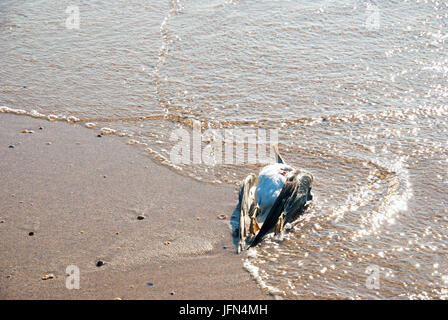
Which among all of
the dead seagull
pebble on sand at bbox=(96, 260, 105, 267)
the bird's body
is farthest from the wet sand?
the bird's body

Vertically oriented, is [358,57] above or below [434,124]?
above

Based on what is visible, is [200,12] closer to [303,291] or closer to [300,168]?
[300,168]

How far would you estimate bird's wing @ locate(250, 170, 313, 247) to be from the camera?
11.6 ft

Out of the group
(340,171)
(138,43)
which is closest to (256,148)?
(340,171)

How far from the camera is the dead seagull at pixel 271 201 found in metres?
3.57

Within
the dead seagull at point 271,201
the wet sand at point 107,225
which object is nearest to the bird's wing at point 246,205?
the dead seagull at point 271,201

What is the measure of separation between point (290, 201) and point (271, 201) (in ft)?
0.49

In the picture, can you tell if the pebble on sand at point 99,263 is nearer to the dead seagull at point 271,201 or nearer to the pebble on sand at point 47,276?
the pebble on sand at point 47,276

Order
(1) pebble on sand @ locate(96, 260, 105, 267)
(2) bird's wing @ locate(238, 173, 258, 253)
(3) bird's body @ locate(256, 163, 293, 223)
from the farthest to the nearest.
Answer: (3) bird's body @ locate(256, 163, 293, 223), (2) bird's wing @ locate(238, 173, 258, 253), (1) pebble on sand @ locate(96, 260, 105, 267)

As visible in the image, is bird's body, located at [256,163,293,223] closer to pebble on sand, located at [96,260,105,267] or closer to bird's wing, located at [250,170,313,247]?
bird's wing, located at [250,170,313,247]

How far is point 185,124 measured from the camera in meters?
5.18

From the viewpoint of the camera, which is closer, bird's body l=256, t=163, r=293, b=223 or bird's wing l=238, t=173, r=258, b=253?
bird's wing l=238, t=173, r=258, b=253

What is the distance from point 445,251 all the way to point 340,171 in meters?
1.21

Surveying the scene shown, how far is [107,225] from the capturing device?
3713 mm
